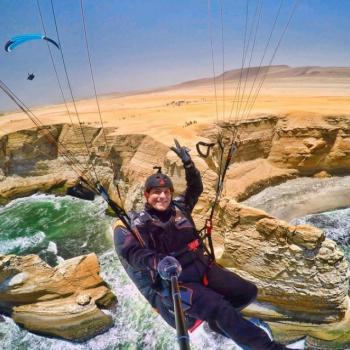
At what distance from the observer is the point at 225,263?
9492 mm

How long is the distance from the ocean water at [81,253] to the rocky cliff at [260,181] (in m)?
1.44

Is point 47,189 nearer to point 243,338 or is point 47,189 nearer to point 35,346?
point 35,346

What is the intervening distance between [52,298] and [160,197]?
6.09 meters

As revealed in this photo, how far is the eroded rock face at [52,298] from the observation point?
28.5 ft

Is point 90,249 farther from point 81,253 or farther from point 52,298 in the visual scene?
point 52,298

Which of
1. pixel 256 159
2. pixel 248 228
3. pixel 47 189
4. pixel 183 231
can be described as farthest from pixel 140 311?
pixel 47 189

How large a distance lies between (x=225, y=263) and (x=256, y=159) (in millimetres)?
7720

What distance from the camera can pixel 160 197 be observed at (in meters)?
4.47

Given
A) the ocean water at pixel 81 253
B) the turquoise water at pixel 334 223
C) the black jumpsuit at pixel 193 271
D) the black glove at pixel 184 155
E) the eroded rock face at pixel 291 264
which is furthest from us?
the turquoise water at pixel 334 223

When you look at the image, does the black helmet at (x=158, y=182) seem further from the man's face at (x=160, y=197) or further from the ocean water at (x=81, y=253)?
the ocean water at (x=81, y=253)

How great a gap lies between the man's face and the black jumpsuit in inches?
3.8

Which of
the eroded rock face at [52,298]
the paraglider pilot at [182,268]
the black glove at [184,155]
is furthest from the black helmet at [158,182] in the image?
the eroded rock face at [52,298]

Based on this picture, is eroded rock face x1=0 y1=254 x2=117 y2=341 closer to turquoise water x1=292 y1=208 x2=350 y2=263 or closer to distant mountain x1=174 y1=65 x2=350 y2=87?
turquoise water x1=292 y1=208 x2=350 y2=263

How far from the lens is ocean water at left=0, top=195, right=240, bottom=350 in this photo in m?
8.59
